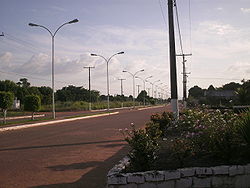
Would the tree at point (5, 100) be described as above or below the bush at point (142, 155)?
above

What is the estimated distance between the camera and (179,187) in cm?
530

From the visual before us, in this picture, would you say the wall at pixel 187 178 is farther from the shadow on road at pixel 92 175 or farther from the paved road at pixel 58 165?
the paved road at pixel 58 165

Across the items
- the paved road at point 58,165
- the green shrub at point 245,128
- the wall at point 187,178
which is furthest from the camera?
the paved road at point 58,165

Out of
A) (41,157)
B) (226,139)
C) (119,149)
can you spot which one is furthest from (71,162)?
(226,139)

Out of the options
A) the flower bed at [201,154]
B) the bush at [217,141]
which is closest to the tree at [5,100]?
the flower bed at [201,154]

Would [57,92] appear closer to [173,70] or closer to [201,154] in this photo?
[173,70]

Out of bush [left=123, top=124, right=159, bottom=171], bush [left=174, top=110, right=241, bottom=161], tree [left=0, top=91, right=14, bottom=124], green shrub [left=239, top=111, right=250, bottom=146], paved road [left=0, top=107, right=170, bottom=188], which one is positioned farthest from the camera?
tree [left=0, top=91, right=14, bottom=124]

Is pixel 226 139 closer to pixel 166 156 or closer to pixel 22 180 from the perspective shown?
pixel 166 156

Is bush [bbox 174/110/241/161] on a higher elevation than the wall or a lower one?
higher

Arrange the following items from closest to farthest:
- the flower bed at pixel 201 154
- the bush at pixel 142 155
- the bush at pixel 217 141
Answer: the flower bed at pixel 201 154 → the bush at pixel 142 155 → the bush at pixel 217 141

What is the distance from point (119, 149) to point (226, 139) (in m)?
5.14

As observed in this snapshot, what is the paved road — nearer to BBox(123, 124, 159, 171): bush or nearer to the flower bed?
BBox(123, 124, 159, 171): bush

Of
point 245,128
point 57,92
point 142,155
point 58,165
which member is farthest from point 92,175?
point 57,92

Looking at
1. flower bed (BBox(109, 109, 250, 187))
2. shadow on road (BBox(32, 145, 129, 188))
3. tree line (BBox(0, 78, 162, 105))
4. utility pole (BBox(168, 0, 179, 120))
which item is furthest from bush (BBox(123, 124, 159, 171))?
tree line (BBox(0, 78, 162, 105))
